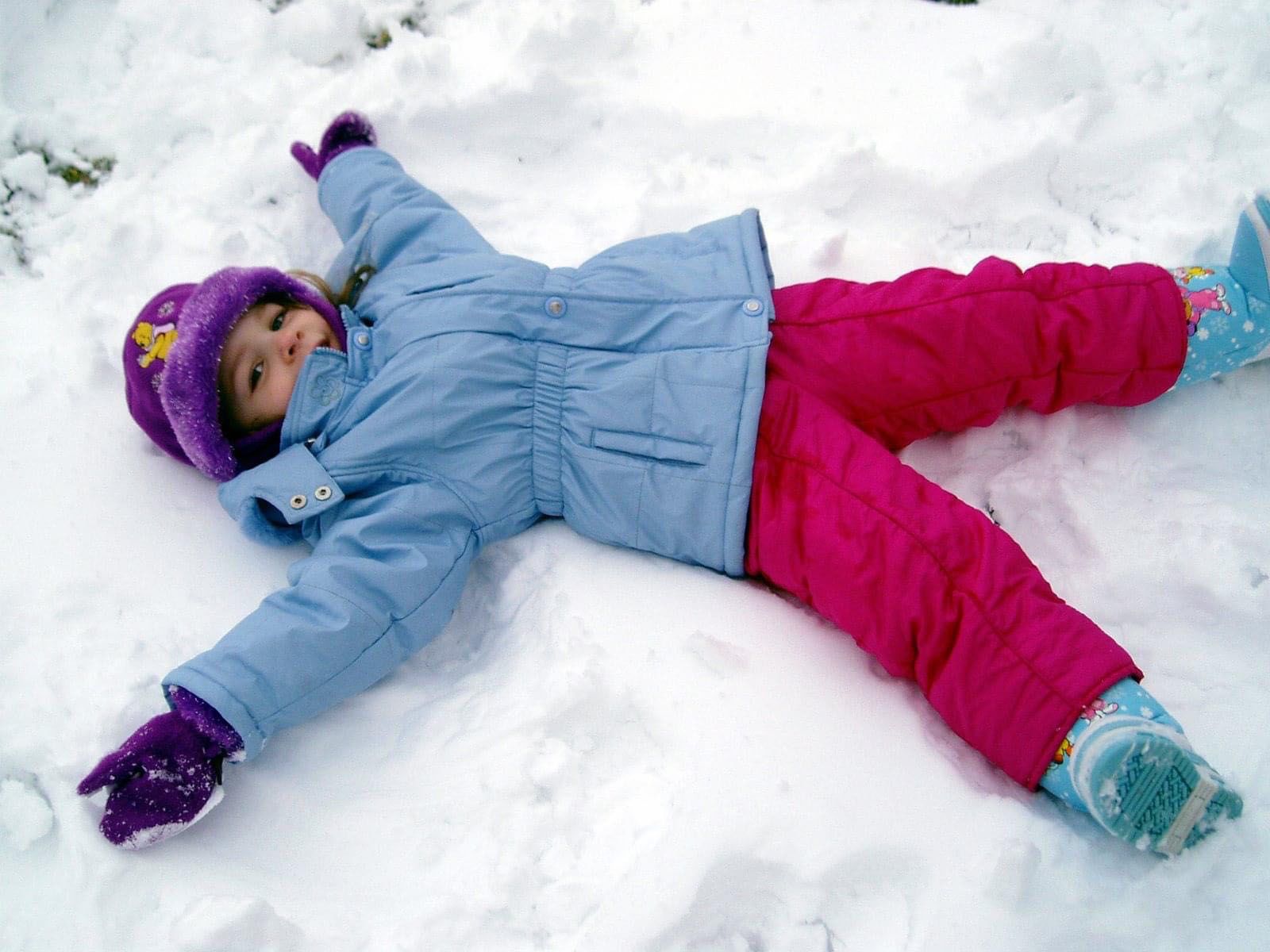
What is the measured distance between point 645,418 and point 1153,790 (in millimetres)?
972

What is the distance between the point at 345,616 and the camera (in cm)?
148

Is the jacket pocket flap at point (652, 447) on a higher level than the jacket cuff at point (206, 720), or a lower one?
higher

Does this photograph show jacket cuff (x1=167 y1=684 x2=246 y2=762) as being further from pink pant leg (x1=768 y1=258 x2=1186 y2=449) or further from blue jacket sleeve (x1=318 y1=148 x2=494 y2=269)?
pink pant leg (x1=768 y1=258 x2=1186 y2=449)

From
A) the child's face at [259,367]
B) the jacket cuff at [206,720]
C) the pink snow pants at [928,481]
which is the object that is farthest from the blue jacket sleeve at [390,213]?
the jacket cuff at [206,720]

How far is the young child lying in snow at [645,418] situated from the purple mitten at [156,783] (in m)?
0.01

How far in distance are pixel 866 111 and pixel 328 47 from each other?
141 cm

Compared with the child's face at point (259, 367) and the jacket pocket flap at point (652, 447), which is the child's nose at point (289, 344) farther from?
the jacket pocket flap at point (652, 447)

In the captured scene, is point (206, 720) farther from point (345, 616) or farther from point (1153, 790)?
point (1153, 790)

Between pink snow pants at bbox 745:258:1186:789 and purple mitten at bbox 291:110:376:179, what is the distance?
3.73 ft

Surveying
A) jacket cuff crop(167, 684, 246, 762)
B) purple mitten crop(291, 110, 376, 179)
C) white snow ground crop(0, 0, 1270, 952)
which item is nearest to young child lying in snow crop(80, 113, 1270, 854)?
jacket cuff crop(167, 684, 246, 762)

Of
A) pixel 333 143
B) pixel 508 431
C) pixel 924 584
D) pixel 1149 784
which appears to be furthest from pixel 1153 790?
pixel 333 143

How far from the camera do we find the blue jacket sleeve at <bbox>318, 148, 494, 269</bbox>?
1.97 m

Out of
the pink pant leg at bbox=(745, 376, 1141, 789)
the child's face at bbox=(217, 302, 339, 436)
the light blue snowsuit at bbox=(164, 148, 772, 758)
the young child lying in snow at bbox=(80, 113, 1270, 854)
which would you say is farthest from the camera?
the child's face at bbox=(217, 302, 339, 436)

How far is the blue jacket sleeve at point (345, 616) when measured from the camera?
142 centimetres
